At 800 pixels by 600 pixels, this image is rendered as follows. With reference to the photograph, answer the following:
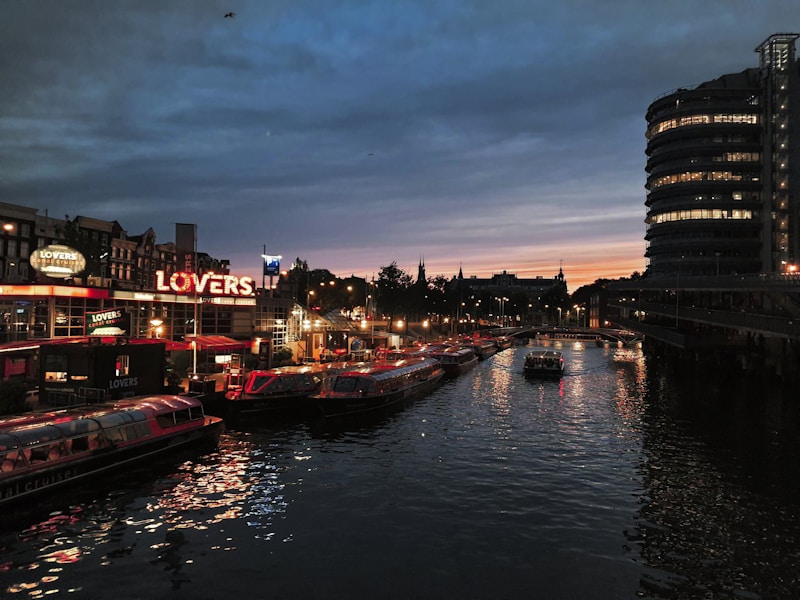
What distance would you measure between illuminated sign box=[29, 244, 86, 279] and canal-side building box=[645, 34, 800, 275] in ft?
497

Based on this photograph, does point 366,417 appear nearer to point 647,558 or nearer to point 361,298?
point 647,558

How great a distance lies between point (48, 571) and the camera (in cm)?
1923

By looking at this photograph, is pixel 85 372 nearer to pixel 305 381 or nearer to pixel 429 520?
pixel 305 381

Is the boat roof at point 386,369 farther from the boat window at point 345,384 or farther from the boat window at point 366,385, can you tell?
the boat window at point 366,385

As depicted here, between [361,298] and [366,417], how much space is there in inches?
4923

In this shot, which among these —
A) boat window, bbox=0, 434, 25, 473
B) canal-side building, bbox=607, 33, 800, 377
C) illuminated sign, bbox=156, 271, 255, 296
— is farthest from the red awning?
canal-side building, bbox=607, 33, 800, 377

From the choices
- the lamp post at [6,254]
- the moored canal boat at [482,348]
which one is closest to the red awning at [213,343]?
the lamp post at [6,254]

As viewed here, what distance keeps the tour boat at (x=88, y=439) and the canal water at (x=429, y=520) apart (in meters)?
1.07

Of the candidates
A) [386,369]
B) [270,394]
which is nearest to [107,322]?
[270,394]

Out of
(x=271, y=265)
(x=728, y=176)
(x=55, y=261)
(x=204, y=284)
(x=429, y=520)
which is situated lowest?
(x=429, y=520)

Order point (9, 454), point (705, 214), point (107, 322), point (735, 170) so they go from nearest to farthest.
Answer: point (9, 454)
point (107, 322)
point (735, 170)
point (705, 214)

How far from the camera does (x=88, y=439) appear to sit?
2808 centimetres

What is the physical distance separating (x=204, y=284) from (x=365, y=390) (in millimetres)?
24292

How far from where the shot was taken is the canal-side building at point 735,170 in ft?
480
